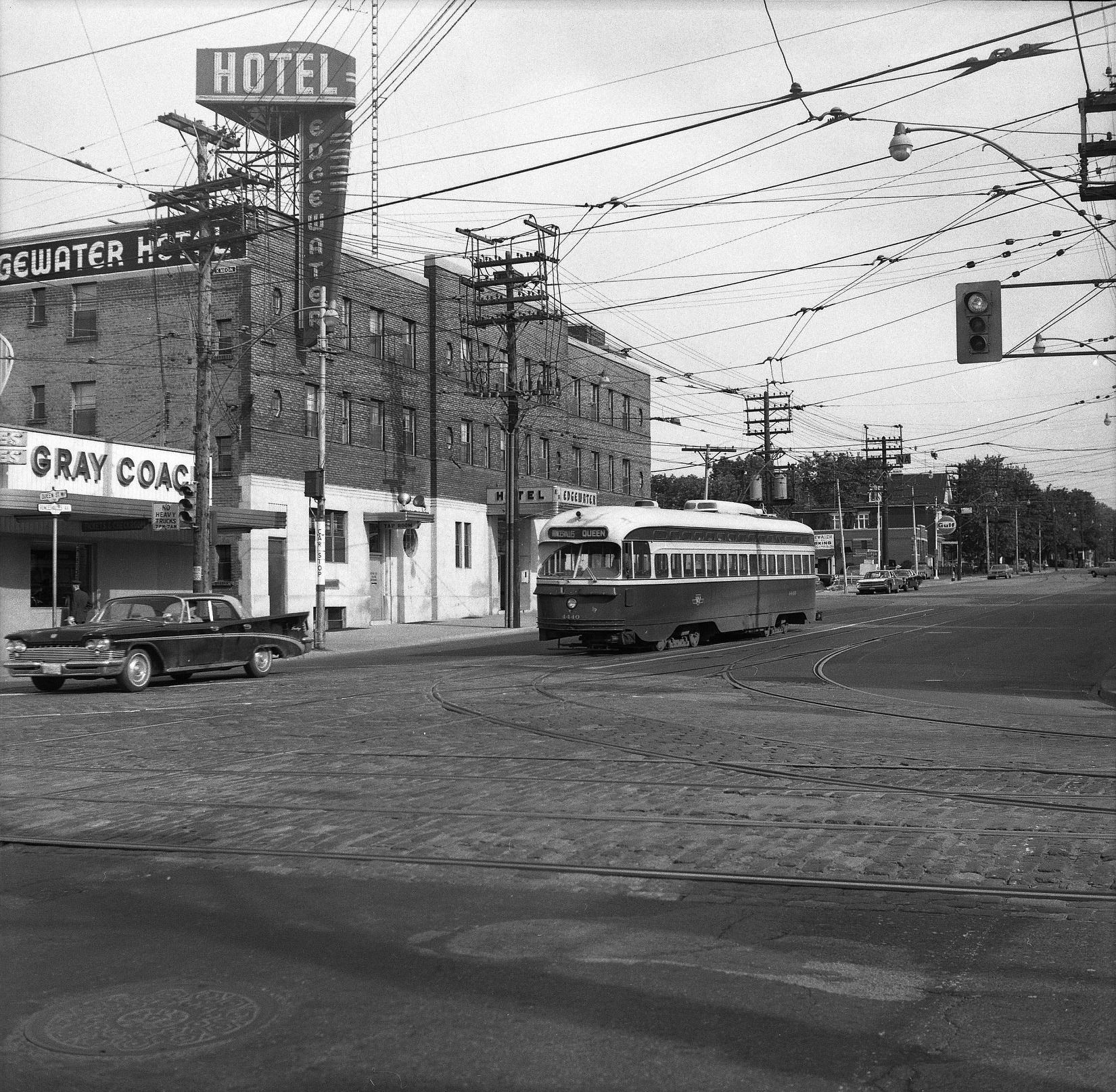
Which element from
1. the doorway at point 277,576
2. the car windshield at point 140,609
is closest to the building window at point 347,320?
the doorway at point 277,576

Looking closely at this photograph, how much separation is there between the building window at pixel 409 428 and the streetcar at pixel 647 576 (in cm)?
1371

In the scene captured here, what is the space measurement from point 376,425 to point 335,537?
15.1 ft

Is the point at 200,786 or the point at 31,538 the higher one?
the point at 31,538

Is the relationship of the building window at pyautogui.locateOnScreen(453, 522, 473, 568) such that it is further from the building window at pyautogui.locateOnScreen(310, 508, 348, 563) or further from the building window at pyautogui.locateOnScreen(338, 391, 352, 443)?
the building window at pyautogui.locateOnScreen(338, 391, 352, 443)

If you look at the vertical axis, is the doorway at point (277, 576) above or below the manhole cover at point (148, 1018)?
above

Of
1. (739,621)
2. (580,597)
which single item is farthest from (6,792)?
(739,621)

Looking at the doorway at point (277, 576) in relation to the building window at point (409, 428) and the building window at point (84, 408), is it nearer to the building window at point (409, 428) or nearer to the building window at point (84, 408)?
the building window at point (84, 408)

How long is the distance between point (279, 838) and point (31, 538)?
75.9 ft

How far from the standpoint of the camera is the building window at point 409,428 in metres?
42.7

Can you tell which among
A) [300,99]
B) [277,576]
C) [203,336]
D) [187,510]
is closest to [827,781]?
[187,510]

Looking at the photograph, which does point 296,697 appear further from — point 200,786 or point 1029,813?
point 1029,813

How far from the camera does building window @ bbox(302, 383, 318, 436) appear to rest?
37000 millimetres

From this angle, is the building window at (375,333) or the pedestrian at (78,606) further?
the building window at (375,333)

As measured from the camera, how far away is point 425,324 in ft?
143
